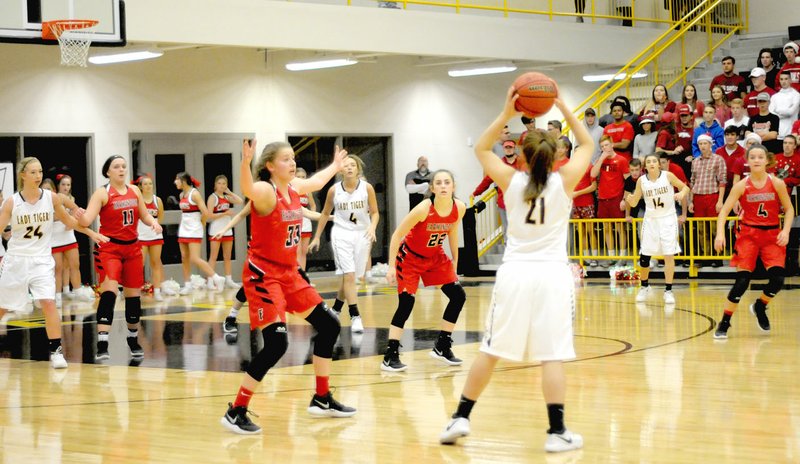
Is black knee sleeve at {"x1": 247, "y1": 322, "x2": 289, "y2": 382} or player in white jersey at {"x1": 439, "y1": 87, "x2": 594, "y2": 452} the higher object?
player in white jersey at {"x1": 439, "y1": 87, "x2": 594, "y2": 452}

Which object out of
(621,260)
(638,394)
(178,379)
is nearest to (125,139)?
(621,260)

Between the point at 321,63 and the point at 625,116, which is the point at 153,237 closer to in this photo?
the point at 321,63

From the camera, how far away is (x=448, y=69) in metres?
22.9

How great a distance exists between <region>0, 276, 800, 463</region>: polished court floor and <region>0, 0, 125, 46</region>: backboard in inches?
140

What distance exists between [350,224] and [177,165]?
23.8ft

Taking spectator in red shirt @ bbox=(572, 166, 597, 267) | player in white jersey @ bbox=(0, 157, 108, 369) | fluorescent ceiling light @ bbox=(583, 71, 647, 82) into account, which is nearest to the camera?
player in white jersey @ bbox=(0, 157, 108, 369)

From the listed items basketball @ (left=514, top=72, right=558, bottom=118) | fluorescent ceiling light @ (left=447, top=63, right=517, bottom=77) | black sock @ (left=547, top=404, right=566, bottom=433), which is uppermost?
fluorescent ceiling light @ (left=447, top=63, right=517, bottom=77)

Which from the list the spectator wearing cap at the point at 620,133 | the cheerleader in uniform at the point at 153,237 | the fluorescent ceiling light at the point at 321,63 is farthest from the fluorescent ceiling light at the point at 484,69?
the cheerleader in uniform at the point at 153,237

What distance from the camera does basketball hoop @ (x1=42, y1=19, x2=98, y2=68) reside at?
42.8ft

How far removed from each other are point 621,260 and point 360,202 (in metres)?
7.47

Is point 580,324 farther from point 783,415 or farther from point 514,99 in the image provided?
point 514,99

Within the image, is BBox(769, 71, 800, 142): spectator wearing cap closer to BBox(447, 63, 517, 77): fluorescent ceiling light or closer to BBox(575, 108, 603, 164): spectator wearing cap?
BBox(575, 108, 603, 164): spectator wearing cap

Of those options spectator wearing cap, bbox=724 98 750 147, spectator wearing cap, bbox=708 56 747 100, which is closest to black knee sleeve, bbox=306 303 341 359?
spectator wearing cap, bbox=724 98 750 147

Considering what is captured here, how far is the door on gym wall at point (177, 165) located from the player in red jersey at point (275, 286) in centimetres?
1209
